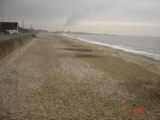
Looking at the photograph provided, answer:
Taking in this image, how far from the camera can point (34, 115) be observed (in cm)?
542

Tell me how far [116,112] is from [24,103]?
4.07 meters

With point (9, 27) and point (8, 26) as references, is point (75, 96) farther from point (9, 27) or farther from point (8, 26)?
point (8, 26)

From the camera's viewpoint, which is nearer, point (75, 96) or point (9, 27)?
point (75, 96)

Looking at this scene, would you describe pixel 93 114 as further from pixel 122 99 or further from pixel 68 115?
pixel 122 99

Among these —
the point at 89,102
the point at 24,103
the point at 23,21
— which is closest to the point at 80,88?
the point at 89,102

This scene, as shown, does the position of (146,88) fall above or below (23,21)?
below
